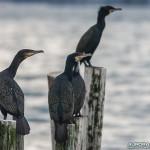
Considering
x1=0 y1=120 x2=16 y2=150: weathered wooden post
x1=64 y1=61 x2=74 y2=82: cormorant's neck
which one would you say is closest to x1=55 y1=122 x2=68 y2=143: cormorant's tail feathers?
x1=0 y1=120 x2=16 y2=150: weathered wooden post

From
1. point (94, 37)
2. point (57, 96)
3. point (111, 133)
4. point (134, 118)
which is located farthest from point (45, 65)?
point (57, 96)

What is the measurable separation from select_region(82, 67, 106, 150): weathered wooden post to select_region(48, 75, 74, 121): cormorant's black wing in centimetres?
155

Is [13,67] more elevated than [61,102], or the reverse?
[13,67]

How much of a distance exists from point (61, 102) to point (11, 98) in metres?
0.55

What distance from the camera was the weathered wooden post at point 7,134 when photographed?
674 cm

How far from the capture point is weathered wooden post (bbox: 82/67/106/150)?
9.02 meters

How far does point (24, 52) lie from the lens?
8.14 metres

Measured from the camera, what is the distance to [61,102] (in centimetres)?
731

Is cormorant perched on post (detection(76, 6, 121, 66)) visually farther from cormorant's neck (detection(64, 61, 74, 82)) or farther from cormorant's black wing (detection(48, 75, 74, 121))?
cormorant's black wing (detection(48, 75, 74, 121))

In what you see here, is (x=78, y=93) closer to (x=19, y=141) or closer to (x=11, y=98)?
(x=11, y=98)

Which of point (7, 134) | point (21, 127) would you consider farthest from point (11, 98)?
point (7, 134)

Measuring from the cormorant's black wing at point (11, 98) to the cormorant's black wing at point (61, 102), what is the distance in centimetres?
33

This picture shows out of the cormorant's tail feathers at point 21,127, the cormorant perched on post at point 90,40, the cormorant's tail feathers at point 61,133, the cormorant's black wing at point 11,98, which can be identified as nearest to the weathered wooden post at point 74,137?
the cormorant's tail feathers at point 61,133

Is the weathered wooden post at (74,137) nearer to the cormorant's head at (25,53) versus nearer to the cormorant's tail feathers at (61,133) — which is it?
the cormorant's tail feathers at (61,133)
